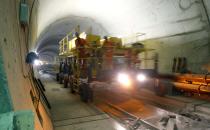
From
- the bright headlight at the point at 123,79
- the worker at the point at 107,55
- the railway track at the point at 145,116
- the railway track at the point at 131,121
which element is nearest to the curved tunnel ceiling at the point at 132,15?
the worker at the point at 107,55

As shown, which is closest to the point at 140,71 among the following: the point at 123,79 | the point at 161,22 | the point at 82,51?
the point at 123,79

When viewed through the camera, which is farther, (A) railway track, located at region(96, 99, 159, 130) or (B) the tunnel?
(B) the tunnel

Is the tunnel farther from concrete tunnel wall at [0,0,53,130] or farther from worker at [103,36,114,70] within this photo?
concrete tunnel wall at [0,0,53,130]

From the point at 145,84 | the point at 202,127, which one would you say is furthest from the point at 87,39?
the point at 202,127

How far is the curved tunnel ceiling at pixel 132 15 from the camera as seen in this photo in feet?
22.8

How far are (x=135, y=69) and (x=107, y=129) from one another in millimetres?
4012

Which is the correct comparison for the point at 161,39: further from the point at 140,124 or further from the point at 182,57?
the point at 140,124

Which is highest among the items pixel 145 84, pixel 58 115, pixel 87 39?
pixel 87 39

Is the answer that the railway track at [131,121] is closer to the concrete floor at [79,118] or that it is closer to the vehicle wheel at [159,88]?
the concrete floor at [79,118]

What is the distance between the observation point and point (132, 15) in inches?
370

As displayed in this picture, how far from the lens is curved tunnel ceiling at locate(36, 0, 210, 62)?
6.94m

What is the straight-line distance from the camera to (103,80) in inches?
274

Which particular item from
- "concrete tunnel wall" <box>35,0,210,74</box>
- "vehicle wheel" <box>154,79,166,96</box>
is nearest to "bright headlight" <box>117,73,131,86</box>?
"vehicle wheel" <box>154,79,166,96</box>

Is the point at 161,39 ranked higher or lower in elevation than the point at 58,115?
higher
